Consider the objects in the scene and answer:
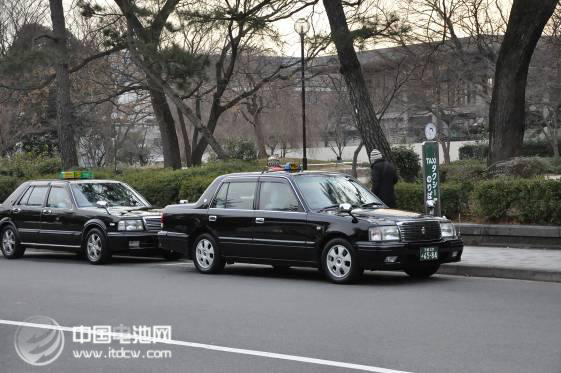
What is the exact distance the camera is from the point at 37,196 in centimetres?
1747

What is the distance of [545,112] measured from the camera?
5331cm

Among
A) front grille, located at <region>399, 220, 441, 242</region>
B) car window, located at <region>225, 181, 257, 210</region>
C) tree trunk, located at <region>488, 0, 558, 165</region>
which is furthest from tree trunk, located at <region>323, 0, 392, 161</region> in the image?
front grille, located at <region>399, 220, 441, 242</region>

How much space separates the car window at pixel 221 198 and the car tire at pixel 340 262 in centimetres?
234

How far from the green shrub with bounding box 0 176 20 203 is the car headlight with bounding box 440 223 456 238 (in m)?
19.4

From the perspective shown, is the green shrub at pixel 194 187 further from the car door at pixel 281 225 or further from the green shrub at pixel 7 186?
the green shrub at pixel 7 186

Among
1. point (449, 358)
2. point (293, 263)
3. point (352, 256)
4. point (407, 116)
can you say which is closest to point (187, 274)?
point (293, 263)

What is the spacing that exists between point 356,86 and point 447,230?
29.9 feet

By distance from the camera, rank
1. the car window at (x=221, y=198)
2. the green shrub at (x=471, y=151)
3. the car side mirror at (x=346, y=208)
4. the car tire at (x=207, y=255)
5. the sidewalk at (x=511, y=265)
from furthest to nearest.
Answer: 1. the green shrub at (x=471, y=151)
2. the car window at (x=221, y=198)
3. the car tire at (x=207, y=255)
4. the sidewalk at (x=511, y=265)
5. the car side mirror at (x=346, y=208)

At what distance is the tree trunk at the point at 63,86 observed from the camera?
26609 mm

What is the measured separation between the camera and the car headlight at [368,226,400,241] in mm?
11664

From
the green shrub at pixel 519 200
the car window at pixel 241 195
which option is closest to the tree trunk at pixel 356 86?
the green shrub at pixel 519 200

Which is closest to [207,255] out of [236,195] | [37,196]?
[236,195]

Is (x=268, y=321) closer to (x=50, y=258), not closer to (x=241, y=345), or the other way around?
(x=241, y=345)

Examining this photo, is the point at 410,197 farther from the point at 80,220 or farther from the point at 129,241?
the point at 80,220
